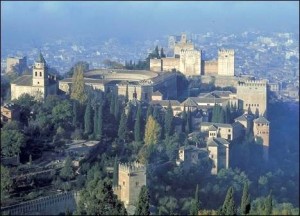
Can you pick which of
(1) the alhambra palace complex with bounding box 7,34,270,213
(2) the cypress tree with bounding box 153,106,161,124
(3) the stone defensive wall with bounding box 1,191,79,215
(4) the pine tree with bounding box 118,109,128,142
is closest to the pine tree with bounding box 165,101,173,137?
(2) the cypress tree with bounding box 153,106,161,124

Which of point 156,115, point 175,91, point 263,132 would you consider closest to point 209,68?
point 175,91

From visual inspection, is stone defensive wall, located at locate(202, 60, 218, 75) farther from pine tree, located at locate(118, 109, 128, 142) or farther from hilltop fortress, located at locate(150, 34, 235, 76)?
pine tree, located at locate(118, 109, 128, 142)

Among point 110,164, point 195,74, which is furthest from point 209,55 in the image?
point 110,164

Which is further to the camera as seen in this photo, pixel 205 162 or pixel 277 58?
pixel 277 58

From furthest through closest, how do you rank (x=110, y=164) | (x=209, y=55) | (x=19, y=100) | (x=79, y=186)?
(x=209, y=55) → (x=19, y=100) → (x=110, y=164) → (x=79, y=186)

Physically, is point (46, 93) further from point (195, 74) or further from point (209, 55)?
point (209, 55)

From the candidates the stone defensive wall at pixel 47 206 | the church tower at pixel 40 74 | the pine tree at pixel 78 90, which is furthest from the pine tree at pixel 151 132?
the stone defensive wall at pixel 47 206

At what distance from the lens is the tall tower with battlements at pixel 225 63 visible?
1105 inches

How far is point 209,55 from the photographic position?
1192 inches

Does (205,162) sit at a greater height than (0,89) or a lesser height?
lesser

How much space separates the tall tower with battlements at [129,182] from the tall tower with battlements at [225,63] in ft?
41.0

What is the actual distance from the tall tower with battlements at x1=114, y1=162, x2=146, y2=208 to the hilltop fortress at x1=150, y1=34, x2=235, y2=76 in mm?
11923

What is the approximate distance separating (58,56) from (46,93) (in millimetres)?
7328

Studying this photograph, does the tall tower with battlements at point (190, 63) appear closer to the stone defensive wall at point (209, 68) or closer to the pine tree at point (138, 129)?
the stone defensive wall at point (209, 68)
